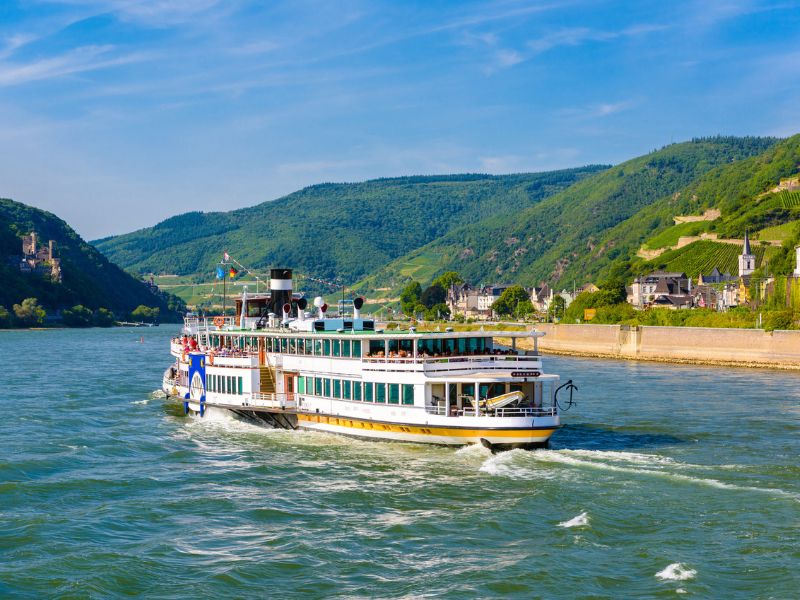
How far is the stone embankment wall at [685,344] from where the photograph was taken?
277ft

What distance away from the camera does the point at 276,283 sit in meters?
50.3

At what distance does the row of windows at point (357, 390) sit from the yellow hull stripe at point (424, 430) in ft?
3.22

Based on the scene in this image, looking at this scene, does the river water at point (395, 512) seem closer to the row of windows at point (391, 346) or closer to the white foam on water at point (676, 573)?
the white foam on water at point (676, 573)

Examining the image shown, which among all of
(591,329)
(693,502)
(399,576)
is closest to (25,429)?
(399,576)

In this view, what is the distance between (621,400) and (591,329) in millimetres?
58648

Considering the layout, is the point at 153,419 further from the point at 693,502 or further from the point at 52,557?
the point at 693,502

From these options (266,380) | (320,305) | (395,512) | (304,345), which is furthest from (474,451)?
(320,305)

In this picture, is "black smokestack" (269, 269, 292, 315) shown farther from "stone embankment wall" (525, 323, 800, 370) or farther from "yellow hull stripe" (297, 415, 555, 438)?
"stone embankment wall" (525, 323, 800, 370)

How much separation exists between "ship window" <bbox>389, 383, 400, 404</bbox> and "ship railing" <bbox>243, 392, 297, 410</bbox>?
724cm

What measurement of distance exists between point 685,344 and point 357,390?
64454mm

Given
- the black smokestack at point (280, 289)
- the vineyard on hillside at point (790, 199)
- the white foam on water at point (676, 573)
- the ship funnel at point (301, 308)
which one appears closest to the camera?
the white foam on water at point (676, 573)

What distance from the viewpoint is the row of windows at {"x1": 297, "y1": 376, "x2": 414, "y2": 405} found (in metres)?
37.4

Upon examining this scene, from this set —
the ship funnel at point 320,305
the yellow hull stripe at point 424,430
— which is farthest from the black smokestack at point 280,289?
the yellow hull stripe at point 424,430

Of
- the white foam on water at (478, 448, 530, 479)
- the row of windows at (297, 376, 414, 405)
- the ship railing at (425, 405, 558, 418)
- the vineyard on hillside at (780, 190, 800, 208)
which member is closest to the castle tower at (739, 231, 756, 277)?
the vineyard on hillside at (780, 190, 800, 208)
